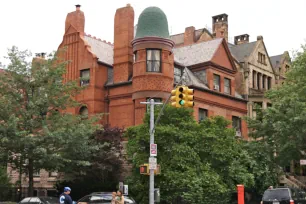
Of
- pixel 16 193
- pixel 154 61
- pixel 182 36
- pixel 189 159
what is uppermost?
pixel 182 36

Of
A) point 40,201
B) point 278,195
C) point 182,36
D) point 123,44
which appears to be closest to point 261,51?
point 182,36

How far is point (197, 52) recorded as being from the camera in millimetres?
45969

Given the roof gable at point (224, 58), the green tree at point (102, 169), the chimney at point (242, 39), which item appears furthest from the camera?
the chimney at point (242, 39)

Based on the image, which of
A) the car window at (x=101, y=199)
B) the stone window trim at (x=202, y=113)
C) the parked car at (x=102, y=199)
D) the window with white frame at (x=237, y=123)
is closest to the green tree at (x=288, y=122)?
the stone window trim at (x=202, y=113)

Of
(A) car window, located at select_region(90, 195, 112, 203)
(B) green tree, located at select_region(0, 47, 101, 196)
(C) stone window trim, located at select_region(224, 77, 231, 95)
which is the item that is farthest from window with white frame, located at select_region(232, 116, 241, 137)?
(A) car window, located at select_region(90, 195, 112, 203)

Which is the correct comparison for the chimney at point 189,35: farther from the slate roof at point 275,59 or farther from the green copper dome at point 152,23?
the green copper dome at point 152,23

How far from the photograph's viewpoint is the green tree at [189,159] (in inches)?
1168

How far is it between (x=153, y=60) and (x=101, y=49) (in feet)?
29.0

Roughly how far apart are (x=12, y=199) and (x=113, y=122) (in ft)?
36.8

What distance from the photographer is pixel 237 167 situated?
32281 mm

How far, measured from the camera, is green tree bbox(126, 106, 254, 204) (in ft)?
97.3

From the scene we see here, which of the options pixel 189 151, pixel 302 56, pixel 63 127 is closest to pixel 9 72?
pixel 63 127

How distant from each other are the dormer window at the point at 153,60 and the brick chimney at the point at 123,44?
3004 millimetres

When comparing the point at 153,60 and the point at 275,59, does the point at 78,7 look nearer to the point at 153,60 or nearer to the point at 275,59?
the point at 153,60
